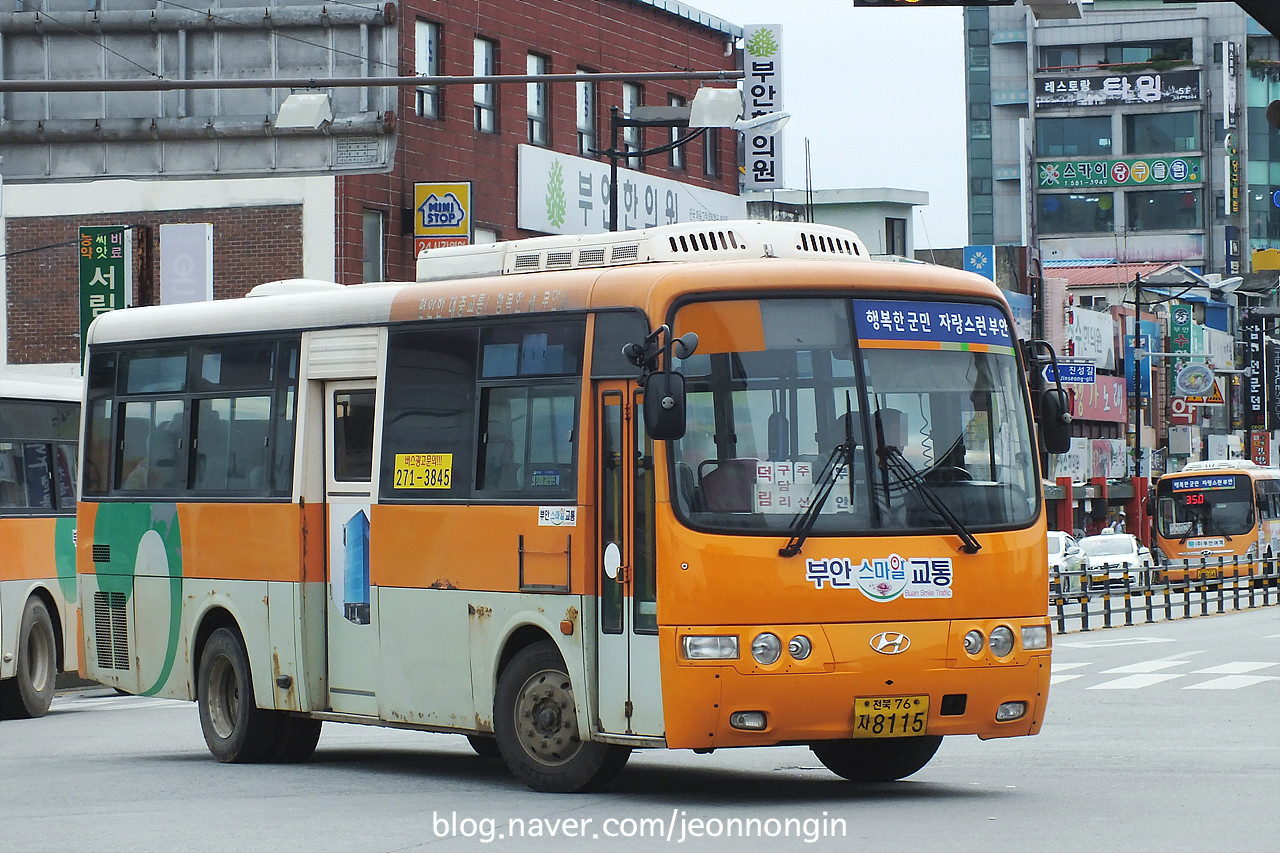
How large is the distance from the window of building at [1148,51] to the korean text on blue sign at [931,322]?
12354 cm

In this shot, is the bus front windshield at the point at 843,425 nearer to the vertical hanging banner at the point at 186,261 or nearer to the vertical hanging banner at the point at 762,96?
the vertical hanging banner at the point at 186,261

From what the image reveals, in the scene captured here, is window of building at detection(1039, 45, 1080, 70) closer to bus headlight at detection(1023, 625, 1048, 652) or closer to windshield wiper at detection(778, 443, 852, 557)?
bus headlight at detection(1023, 625, 1048, 652)

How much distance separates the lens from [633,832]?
11055 mm

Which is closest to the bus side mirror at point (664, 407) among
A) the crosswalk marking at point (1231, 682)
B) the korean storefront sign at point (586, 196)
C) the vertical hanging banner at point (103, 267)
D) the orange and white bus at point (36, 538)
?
the orange and white bus at point (36, 538)

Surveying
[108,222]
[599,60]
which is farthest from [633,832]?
[599,60]

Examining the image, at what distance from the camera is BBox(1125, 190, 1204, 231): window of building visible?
430 feet

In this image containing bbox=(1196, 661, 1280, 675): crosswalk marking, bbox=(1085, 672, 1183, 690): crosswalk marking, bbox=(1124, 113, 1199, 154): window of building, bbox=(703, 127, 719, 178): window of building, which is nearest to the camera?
bbox=(1085, 672, 1183, 690): crosswalk marking

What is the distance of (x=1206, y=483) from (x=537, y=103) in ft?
85.8

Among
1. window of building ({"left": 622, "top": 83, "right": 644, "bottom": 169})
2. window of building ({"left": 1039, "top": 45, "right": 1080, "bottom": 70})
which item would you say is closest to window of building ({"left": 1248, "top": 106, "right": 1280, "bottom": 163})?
window of building ({"left": 1039, "top": 45, "right": 1080, "bottom": 70})

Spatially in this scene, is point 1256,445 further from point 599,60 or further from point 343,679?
point 343,679

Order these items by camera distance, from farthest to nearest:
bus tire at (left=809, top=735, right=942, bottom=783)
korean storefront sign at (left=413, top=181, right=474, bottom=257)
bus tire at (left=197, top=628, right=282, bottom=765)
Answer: korean storefront sign at (left=413, top=181, right=474, bottom=257) → bus tire at (left=197, top=628, right=282, bottom=765) → bus tire at (left=809, top=735, right=942, bottom=783)

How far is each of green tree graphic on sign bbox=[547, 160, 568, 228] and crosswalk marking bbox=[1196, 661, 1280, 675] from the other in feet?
65.1

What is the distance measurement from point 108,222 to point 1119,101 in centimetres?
10046

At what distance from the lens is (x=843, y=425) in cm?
1224
